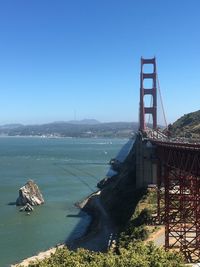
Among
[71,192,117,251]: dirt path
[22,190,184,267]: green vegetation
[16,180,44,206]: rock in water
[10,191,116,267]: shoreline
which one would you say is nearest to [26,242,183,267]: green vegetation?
[22,190,184,267]: green vegetation

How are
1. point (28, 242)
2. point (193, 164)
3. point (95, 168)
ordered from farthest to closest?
1. point (95, 168)
2. point (28, 242)
3. point (193, 164)

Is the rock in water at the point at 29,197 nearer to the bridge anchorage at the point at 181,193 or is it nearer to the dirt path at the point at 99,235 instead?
the dirt path at the point at 99,235

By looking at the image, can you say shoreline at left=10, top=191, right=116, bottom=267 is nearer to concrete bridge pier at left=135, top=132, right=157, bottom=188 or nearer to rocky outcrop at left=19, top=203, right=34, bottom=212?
concrete bridge pier at left=135, top=132, right=157, bottom=188

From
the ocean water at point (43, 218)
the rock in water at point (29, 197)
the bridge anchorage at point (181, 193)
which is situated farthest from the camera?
the rock in water at point (29, 197)

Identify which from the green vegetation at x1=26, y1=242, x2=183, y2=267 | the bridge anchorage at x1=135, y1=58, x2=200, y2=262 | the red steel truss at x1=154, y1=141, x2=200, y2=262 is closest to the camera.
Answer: the green vegetation at x1=26, y1=242, x2=183, y2=267

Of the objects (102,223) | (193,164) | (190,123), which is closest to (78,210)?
(102,223)

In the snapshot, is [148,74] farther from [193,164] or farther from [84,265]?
[84,265]

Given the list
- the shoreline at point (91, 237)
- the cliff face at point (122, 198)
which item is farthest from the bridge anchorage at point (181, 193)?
the shoreline at point (91, 237)

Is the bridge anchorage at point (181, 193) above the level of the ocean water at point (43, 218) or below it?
above
